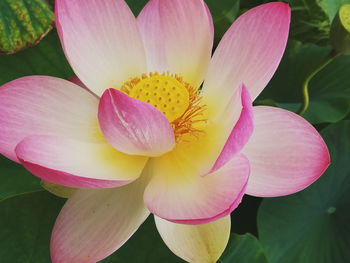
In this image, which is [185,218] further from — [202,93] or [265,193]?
[202,93]

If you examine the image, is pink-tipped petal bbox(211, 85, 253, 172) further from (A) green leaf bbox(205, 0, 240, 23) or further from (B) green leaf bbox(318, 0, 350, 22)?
(B) green leaf bbox(318, 0, 350, 22)

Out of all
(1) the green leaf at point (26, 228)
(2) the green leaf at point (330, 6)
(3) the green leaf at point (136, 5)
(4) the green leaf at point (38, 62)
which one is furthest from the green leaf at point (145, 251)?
(2) the green leaf at point (330, 6)

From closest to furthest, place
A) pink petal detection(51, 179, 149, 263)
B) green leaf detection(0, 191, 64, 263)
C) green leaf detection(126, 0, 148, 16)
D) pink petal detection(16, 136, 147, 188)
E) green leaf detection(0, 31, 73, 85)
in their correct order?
pink petal detection(16, 136, 147, 188), pink petal detection(51, 179, 149, 263), green leaf detection(0, 191, 64, 263), green leaf detection(0, 31, 73, 85), green leaf detection(126, 0, 148, 16)

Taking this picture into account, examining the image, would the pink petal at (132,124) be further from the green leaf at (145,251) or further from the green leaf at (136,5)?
the green leaf at (136,5)

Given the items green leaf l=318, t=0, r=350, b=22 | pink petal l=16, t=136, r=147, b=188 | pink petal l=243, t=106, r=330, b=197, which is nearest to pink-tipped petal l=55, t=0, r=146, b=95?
pink petal l=16, t=136, r=147, b=188

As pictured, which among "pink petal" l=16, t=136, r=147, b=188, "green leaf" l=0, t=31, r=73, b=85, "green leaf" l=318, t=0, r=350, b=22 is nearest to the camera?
"pink petal" l=16, t=136, r=147, b=188

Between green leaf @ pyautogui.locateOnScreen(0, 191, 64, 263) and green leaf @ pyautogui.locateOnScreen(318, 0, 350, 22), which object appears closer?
green leaf @ pyautogui.locateOnScreen(0, 191, 64, 263)
